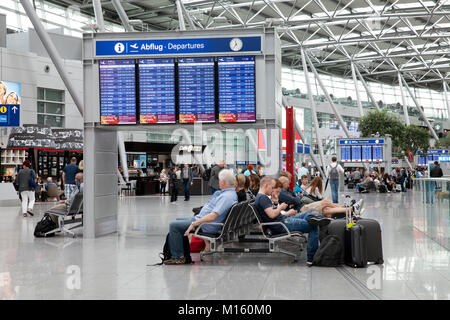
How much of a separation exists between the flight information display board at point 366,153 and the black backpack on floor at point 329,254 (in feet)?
97.5

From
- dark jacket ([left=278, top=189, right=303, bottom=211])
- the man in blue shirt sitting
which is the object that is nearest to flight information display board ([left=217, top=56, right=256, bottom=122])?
dark jacket ([left=278, top=189, right=303, bottom=211])

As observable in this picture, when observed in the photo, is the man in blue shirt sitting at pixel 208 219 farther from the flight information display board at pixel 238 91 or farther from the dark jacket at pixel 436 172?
the dark jacket at pixel 436 172

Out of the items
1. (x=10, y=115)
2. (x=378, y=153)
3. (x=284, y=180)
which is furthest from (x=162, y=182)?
(x=284, y=180)

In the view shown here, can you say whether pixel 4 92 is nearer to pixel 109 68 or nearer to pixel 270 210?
pixel 109 68

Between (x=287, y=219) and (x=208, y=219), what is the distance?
131cm

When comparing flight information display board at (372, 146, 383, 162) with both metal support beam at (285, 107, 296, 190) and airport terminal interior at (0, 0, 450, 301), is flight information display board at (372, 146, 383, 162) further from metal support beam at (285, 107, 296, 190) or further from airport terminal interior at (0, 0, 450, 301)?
metal support beam at (285, 107, 296, 190)

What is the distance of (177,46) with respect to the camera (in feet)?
38.3

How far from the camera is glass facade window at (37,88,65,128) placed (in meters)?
35.5

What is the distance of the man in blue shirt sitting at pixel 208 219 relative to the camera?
26.1 feet

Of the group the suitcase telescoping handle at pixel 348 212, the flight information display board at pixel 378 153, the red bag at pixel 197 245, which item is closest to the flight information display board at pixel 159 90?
the red bag at pixel 197 245
